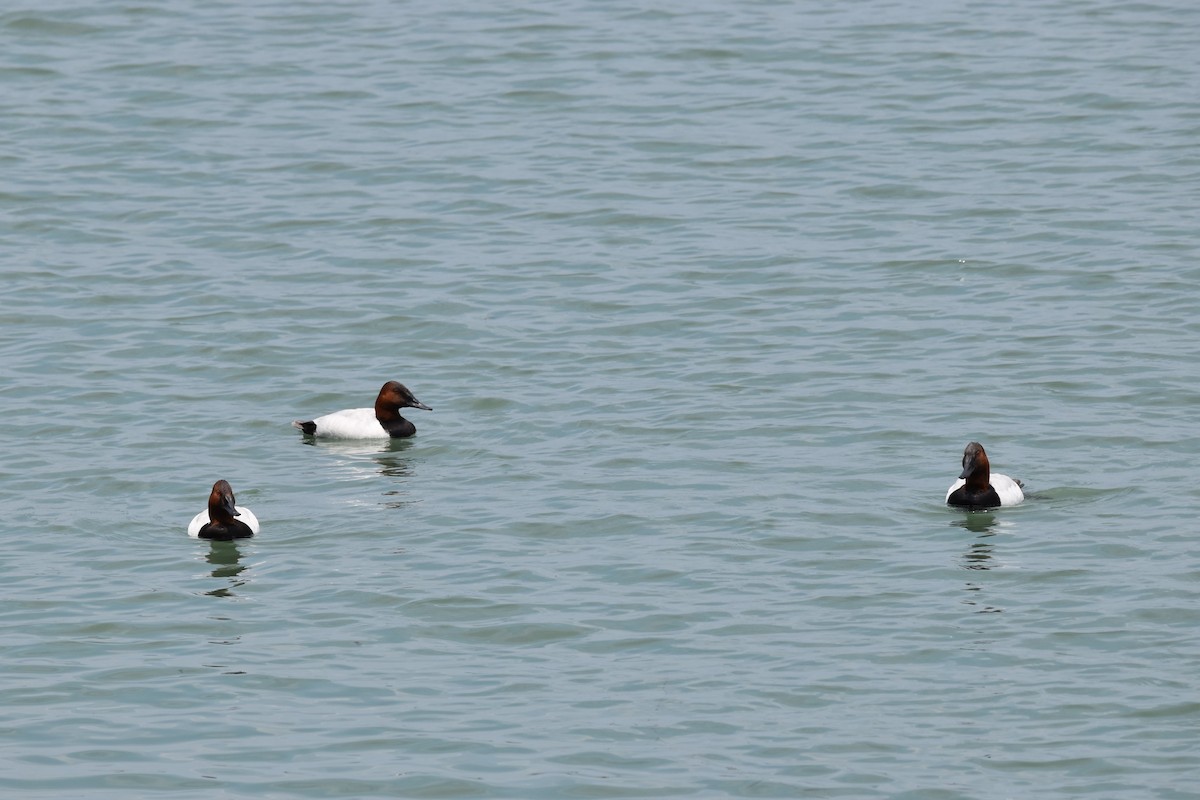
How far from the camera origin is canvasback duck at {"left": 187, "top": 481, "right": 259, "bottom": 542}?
1688cm

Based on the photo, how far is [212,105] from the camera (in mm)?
31250

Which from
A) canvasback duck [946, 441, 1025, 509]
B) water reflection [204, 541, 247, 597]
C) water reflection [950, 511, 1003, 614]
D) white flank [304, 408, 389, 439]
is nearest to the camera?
water reflection [950, 511, 1003, 614]

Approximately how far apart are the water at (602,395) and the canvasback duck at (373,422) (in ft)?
0.66

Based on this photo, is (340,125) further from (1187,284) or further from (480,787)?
(480,787)

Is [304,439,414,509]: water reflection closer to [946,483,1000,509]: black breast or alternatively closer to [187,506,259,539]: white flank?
[187,506,259,539]: white flank

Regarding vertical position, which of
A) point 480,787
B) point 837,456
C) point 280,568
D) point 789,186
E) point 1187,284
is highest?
point 789,186

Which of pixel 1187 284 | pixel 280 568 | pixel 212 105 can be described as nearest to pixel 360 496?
pixel 280 568

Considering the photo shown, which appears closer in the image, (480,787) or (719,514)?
Answer: (480,787)

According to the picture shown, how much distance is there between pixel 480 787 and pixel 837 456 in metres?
7.29

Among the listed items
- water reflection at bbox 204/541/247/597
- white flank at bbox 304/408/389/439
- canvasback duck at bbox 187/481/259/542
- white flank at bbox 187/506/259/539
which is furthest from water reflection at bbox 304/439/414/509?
water reflection at bbox 204/541/247/597

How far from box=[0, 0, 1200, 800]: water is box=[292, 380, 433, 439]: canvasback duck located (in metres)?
0.20

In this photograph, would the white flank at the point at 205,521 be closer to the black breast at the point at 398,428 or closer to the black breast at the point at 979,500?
the black breast at the point at 398,428

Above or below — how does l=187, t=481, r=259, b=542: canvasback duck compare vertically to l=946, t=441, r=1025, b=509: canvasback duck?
below

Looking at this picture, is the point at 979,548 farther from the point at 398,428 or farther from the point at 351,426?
the point at 351,426
